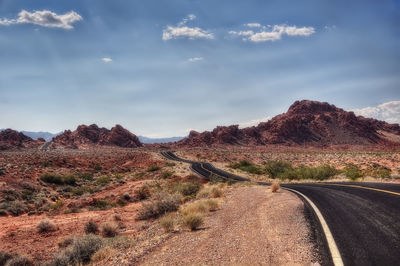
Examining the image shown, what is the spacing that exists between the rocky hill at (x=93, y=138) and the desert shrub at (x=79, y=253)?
127912 mm

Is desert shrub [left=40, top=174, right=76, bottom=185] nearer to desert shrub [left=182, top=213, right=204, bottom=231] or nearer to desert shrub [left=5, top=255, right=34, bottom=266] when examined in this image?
desert shrub [left=5, top=255, right=34, bottom=266]

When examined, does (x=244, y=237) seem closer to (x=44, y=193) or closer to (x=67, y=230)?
(x=67, y=230)

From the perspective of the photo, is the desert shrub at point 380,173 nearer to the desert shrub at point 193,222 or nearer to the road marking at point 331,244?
the road marking at point 331,244

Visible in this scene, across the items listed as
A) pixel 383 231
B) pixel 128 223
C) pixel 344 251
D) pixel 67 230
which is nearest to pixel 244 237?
pixel 344 251

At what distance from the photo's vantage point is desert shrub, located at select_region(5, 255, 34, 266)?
8.82m

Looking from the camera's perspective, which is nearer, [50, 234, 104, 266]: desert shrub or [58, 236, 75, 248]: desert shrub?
[50, 234, 104, 266]: desert shrub

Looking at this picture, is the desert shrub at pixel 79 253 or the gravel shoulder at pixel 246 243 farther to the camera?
the desert shrub at pixel 79 253

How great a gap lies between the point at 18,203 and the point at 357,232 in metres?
22.5

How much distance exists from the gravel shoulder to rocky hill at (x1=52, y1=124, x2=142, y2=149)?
13127 centimetres

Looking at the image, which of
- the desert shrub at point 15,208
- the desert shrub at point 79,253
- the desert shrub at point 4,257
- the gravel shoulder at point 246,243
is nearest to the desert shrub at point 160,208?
the desert shrub at point 79,253

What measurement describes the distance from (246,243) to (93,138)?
147 metres

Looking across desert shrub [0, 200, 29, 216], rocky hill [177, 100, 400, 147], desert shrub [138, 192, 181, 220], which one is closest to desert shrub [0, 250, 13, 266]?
desert shrub [138, 192, 181, 220]

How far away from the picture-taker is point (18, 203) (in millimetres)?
18781

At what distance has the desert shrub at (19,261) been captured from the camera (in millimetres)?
8820
